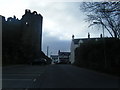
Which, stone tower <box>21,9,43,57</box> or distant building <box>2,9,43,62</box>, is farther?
stone tower <box>21,9,43,57</box>

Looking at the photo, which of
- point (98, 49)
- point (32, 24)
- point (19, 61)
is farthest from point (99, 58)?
point (32, 24)

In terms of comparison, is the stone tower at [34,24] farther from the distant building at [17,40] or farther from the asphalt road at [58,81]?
the asphalt road at [58,81]

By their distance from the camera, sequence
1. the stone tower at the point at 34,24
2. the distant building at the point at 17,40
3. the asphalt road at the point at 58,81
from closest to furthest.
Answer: the asphalt road at the point at 58,81
the distant building at the point at 17,40
the stone tower at the point at 34,24

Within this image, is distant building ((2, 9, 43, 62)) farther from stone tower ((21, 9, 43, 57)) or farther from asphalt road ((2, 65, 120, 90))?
asphalt road ((2, 65, 120, 90))

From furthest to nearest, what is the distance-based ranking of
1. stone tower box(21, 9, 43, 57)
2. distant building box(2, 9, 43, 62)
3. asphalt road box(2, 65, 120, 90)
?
stone tower box(21, 9, 43, 57) → distant building box(2, 9, 43, 62) → asphalt road box(2, 65, 120, 90)

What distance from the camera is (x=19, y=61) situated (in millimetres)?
60062

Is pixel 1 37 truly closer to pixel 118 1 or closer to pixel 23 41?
pixel 23 41

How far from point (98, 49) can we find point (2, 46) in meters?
19.2

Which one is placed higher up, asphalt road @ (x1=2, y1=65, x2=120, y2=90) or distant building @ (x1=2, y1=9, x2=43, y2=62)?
distant building @ (x1=2, y1=9, x2=43, y2=62)

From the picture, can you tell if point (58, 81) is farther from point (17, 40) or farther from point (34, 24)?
point (34, 24)

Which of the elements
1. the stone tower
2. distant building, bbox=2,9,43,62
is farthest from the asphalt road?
the stone tower

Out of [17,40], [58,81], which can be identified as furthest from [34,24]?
[58,81]

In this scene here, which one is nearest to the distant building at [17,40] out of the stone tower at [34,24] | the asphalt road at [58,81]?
the stone tower at [34,24]

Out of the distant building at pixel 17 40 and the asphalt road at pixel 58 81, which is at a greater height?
the distant building at pixel 17 40
